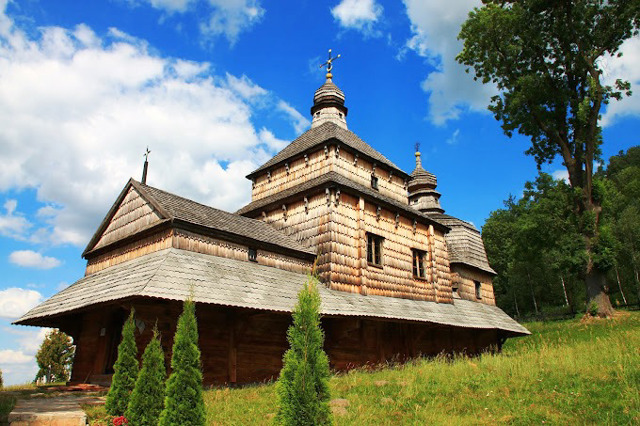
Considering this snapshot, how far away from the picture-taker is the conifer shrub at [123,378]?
8.05 metres

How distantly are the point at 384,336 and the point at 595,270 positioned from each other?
538 inches

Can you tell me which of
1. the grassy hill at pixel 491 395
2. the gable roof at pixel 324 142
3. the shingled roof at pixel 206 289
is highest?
the gable roof at pixel 324 142

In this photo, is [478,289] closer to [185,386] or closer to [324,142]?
[324,142]

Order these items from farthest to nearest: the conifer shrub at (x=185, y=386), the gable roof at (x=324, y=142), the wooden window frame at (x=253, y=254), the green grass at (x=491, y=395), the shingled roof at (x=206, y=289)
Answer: the gable roof at (x=324, y=142), the wooden window frame at (x=253, y=254), the shingled roof at (x=206, y=289), the green grass at (x=491, y=395), the conifer shrub at (x=185, y=386)

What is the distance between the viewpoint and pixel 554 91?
25.1 meters

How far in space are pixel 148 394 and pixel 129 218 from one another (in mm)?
8800

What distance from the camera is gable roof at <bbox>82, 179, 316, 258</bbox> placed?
13.2 meters

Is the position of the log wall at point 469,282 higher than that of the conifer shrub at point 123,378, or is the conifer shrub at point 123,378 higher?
the log wall at point 469,282

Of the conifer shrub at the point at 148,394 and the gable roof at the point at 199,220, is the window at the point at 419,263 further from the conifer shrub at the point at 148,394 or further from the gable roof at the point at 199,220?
the conifer shrub at the point at 148,394

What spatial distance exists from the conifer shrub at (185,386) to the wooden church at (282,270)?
2017 millimetres

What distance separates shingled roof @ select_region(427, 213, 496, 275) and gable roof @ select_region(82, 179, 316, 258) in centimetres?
1355

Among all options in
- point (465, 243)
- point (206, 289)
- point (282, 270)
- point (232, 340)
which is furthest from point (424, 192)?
point (206, 289)

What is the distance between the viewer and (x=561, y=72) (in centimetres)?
2519

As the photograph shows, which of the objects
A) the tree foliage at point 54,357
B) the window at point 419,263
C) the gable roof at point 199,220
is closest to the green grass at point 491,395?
the gable roof at point 199,220
